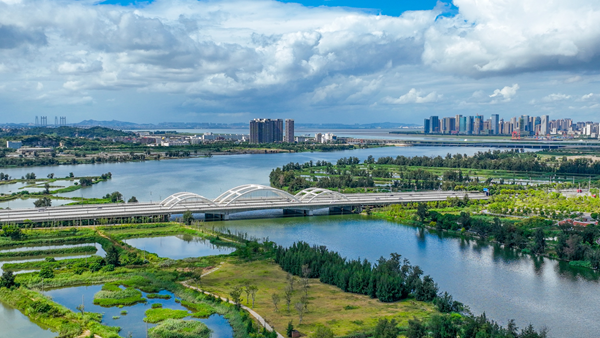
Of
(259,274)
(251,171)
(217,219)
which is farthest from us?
(251,171)

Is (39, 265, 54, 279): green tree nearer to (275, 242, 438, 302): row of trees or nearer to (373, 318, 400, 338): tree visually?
(275, 242, 438, 302): row of trees

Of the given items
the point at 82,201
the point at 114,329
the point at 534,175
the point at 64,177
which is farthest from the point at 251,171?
the point at 114,329

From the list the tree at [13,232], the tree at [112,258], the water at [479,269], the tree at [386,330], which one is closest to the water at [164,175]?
the tree at [13,232]

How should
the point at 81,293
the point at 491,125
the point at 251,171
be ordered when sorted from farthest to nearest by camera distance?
the point at 491,125
the point at 251,171
the point at 81,293

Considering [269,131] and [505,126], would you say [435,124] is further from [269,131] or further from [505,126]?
[269,131]

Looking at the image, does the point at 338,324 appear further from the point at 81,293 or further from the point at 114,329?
the point at 81,293

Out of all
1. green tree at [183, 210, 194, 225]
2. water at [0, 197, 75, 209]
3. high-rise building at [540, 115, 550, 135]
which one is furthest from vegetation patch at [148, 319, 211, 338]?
high-rise building at [540, 115, 550, 135]

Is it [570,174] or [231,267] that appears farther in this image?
[570,174]
